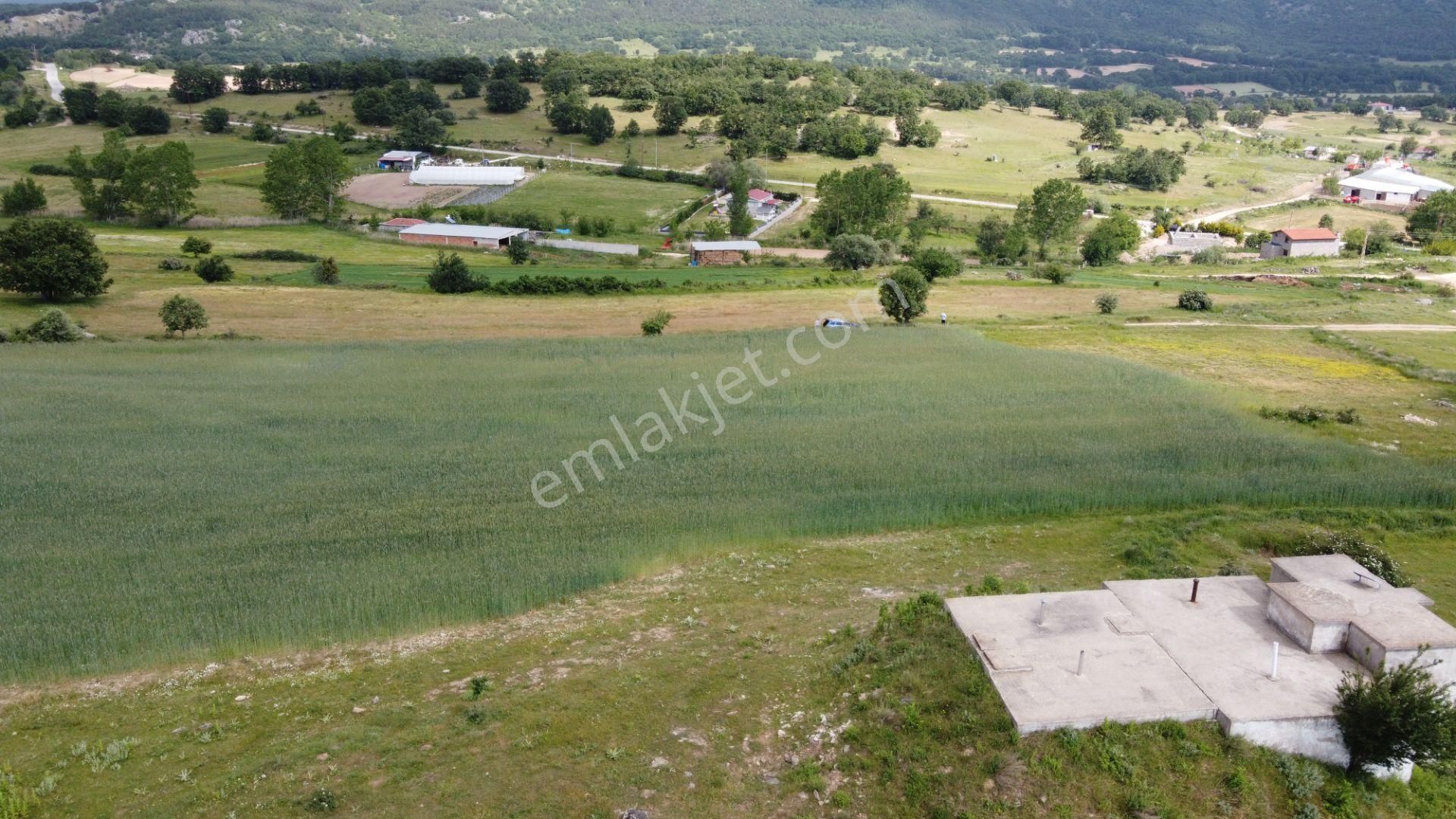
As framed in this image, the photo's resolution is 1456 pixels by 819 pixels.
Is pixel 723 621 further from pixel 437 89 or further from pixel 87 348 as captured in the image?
pixel 437 89

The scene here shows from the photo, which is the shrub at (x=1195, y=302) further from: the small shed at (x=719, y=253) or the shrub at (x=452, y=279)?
the shrub at (x=452, y=279)

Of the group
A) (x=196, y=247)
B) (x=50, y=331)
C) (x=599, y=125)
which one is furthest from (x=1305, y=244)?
(x=50, y=331)

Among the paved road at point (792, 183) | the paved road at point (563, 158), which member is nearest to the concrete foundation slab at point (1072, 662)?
the paved road at point (792, 183)

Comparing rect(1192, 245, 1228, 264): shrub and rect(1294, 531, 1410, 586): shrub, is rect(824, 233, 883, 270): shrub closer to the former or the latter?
rect(1192, 245, 1228, 264): shrub

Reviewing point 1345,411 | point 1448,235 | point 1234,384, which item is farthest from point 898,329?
point 1448,235

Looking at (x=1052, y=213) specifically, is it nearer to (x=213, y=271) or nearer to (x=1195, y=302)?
(x=1195, y=302)

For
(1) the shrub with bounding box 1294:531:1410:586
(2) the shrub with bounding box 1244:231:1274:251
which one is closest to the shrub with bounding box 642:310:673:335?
(1) the shrub with bounding box 1294:531:1410:586
